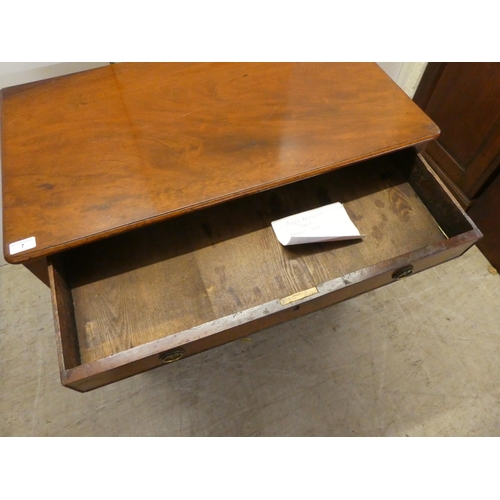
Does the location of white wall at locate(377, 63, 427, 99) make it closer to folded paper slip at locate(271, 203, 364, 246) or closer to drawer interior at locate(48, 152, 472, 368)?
drawer interior at locate(48, 152, 472, 368)

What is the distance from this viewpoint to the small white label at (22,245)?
0.57 metres

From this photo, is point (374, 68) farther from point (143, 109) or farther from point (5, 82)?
point (5, 82)

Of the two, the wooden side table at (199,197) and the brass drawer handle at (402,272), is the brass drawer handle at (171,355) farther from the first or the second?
the brass drawer handle at (402,272)

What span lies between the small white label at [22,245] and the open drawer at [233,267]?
6cm

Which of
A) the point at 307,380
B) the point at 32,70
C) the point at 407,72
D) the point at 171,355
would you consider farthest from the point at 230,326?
the point at 407,72

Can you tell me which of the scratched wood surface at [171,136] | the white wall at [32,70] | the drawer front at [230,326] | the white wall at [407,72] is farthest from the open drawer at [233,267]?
the white wall at [407,72]

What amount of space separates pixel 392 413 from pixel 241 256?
653 mm

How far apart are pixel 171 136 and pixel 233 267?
270 mm

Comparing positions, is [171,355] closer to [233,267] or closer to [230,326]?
[230,326]

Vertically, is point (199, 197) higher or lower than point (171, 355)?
higher

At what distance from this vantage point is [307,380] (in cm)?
105

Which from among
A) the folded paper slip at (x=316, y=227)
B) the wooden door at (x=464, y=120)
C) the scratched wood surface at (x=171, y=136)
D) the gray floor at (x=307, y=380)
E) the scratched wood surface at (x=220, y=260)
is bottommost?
the gray floor at (x=307, y=380)

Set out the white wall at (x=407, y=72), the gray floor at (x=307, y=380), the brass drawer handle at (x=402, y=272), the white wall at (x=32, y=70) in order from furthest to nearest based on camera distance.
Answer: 1. the white wall at (x=407, y=72)
2. the gray floor at (x=307, y=380)
3. the white wall at (x=32, y=70)
4. the brass drawer handle at (x=402, y=272)
